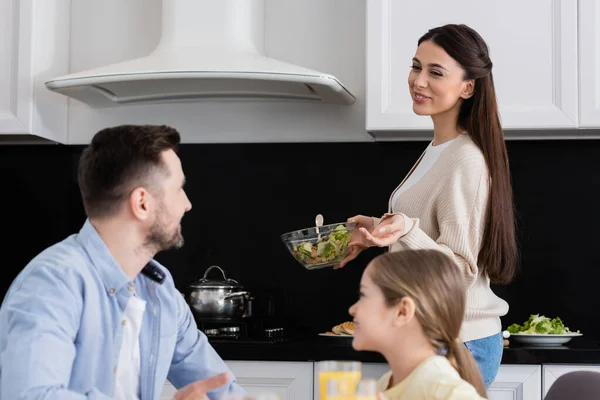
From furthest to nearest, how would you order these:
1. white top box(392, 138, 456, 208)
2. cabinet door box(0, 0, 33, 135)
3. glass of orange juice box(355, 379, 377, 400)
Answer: cabinet door box(0, 0, 33, 135) < white top box(392, 138, 456, 208) < glass of orange juice box(355, 379, 377, 400)

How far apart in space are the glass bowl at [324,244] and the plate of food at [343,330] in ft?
2.02

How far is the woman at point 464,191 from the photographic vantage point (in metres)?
2.25

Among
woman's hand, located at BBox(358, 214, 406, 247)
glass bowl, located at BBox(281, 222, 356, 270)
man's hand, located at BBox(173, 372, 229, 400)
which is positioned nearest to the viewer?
man's hand, located at BBox(173, 372, 229, 400)

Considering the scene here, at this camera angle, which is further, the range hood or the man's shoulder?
the range hood

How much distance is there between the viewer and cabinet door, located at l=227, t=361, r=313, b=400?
2.94 meters

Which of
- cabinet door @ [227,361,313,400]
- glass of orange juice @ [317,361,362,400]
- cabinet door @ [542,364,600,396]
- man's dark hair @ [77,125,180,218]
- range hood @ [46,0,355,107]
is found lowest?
cabinet door @ [227,361,313,400]

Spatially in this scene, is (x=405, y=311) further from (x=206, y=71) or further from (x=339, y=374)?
(x=206, y=71)

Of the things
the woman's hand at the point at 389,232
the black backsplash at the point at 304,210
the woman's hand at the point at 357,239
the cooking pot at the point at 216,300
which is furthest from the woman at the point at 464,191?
the black backsplash at the point at 304,210

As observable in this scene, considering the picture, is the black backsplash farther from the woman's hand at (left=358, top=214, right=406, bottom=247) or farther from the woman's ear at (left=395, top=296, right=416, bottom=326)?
the woman's ear at (left=395, top=296, right=416, bottom=326)

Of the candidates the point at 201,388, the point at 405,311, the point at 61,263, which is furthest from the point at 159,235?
the point at 405,311

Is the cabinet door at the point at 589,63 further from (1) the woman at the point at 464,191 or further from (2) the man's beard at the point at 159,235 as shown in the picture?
(2) the man's beard at the point at 159,235

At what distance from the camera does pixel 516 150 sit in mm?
3402

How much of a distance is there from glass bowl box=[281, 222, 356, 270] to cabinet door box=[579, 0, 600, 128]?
0.99 meters

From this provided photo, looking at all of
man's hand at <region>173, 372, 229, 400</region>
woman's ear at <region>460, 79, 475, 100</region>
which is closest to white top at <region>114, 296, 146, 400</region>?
man's hand at <region>173, 372, 229, 400</region>
